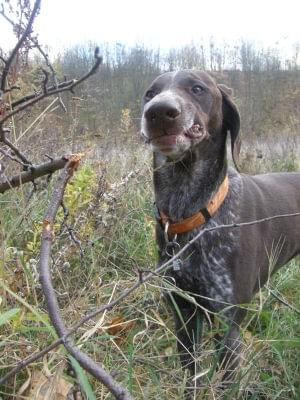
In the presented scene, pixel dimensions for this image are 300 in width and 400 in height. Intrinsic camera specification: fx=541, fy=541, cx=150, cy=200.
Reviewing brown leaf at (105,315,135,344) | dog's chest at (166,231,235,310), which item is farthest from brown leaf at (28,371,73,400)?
dog's chest at (166,231,235,310)

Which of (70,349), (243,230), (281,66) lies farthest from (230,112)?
(281,66)

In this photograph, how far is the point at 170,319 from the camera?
3.47 metres

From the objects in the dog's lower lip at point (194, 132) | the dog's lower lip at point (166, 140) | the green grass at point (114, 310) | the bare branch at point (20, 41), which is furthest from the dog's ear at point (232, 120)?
the bare branch at point (20, 41)

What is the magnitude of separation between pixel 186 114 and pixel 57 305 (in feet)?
5.37

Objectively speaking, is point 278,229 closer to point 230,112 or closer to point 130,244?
point 230,112

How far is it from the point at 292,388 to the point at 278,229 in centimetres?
131

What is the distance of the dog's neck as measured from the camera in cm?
313

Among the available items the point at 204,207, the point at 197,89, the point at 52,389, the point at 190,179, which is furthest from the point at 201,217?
the point at 52,389

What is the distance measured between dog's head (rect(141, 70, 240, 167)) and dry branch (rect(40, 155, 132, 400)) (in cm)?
105

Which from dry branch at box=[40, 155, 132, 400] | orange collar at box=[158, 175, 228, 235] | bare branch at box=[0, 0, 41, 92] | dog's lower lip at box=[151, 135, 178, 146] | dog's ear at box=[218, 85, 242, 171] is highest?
bare branch at box=[0, 0, 41, 92]

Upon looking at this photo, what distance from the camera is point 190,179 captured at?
318cm

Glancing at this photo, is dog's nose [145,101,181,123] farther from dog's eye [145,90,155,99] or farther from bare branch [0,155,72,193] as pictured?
bare branch [0,155,72,193]

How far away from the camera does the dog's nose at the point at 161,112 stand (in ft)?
8.35

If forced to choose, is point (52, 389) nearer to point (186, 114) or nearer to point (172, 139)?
point (172, 139)
